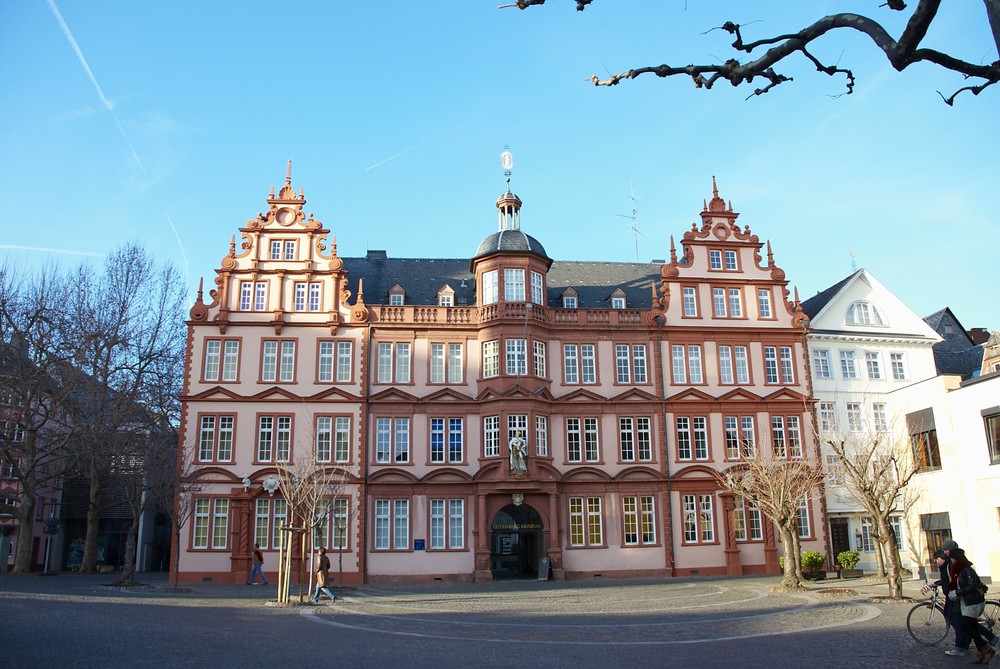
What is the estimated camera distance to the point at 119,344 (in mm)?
45000

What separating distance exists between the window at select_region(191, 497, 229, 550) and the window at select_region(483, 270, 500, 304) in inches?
631

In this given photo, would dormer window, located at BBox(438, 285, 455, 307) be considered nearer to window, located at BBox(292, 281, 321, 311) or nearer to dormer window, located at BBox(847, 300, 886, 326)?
window, located at BBox(292, 281, 321, 311)

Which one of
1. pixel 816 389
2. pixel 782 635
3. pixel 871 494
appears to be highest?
pixel 816 389

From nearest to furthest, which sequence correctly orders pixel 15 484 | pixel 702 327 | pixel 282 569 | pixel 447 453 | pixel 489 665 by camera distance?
pixel 489 665 → pixel 282 569 → pixel 447 453 → pixel 702 327 → pixel 15 484

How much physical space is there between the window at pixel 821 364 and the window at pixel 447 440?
19448mm

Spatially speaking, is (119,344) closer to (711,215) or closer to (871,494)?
(711,215)

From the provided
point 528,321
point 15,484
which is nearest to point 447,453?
point 528,321

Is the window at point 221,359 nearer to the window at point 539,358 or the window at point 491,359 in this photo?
the window at point 491,359

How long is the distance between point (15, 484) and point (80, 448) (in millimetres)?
20513

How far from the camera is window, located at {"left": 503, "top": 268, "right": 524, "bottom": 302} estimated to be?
140ft

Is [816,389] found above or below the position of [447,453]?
above

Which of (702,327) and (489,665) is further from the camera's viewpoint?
(702,327)

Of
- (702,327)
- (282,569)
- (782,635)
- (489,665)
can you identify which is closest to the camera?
(489,665)

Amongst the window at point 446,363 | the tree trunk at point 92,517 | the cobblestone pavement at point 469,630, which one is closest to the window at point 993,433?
the cobblestone pavement at point 469,630
